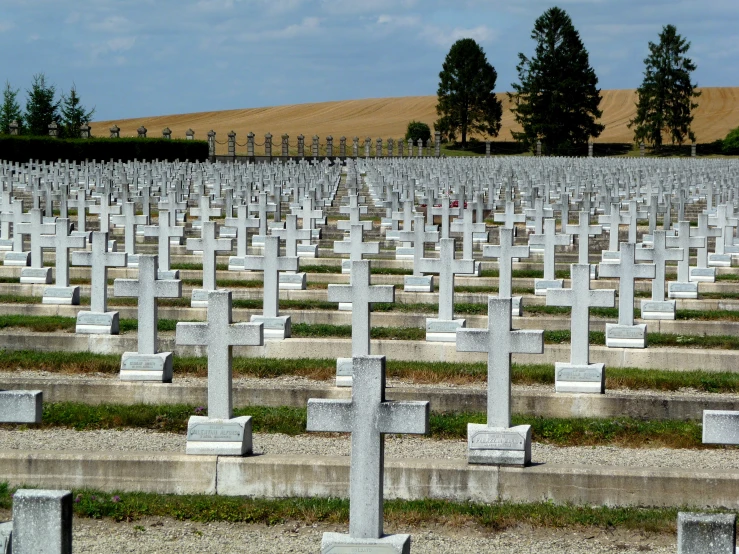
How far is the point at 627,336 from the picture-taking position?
11.6 meters

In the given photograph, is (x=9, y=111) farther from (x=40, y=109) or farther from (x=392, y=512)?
(x=392, y=512)

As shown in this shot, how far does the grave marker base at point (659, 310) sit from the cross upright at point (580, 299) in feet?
11.4

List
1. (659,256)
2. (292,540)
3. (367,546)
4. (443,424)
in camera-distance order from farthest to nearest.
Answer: (659,256) < (443,424) < (292,540) < (367,546)

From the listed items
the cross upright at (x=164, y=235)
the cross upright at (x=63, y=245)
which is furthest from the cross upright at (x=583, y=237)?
the cross upright at (x=63, y=245)

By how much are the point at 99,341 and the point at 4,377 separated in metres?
1.40

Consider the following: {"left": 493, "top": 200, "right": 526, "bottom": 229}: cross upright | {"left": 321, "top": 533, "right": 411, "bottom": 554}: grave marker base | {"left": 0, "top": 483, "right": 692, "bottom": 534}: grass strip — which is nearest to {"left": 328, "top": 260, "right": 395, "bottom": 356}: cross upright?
{"left": 0, "top": 483, "right": 692, "bottom": 534}: grass strip

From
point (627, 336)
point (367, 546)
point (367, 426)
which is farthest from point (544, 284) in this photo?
point (367, 546)

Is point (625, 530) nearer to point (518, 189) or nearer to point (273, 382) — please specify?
point (273, 382)

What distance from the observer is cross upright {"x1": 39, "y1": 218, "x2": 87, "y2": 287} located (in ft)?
Answer: 42.9

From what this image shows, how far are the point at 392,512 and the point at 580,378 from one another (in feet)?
10.6

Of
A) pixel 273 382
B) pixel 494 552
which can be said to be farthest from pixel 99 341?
pixel 494 552

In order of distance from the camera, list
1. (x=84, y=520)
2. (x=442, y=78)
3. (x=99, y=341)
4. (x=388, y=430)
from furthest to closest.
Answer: (x=442, y=78)
(x=99, y=341)
(x=84, y=520)
(x=388, y=430)

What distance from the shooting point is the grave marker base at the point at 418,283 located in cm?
1427

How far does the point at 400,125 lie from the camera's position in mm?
112125
